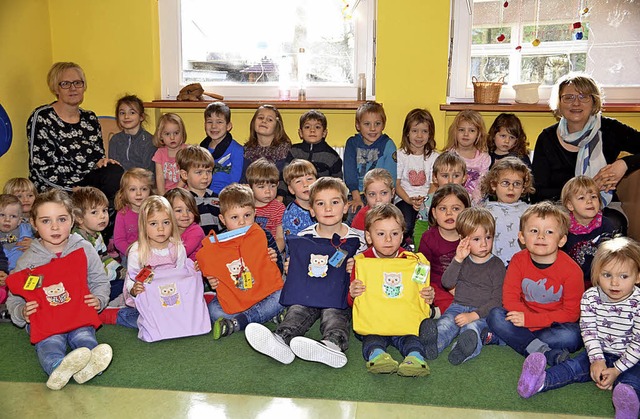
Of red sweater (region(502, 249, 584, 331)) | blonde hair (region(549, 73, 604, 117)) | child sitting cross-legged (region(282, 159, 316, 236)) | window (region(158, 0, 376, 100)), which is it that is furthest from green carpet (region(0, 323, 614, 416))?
window (region(158, 0, 376, 100))

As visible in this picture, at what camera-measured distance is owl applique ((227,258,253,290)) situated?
11.2 feet

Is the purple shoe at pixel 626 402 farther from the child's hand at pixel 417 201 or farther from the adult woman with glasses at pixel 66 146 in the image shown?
the adult woman with glasses at pixel 66 146

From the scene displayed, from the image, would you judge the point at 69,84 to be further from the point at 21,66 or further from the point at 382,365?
the point at 382,365

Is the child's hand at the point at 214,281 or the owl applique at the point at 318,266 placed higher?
the owl applique at the point at 318,266

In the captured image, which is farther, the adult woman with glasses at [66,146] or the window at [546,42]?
the window at [546,42]

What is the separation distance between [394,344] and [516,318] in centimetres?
62

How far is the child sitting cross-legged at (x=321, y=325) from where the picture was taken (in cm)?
287

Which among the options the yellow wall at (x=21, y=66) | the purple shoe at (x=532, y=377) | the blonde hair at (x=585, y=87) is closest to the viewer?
the purple shoe at (x=532, y=377)

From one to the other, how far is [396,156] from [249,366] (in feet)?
7.48

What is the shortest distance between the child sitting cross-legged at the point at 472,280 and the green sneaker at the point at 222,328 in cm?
110

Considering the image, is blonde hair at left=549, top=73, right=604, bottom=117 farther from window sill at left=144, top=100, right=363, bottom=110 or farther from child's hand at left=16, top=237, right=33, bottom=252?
child's hand at left=16, top=237, right=33, bottom=252

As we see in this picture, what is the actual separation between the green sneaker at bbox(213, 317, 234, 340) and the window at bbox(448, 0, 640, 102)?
3.04 m

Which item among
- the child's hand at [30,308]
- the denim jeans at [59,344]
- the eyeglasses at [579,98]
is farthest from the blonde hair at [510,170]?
the child's hand at [30,308]

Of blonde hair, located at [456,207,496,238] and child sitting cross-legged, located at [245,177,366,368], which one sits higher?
blonde hair, located at [456,207,496,238]
